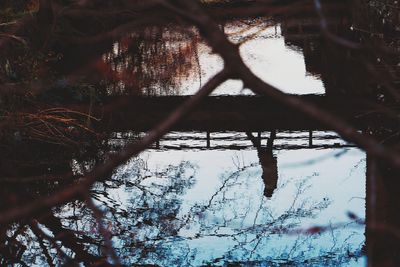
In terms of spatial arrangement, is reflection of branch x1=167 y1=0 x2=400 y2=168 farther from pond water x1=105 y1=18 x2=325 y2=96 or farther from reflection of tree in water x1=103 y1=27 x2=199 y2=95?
reflection of tree in water x1=103 y1=27 x2=199 y2=95

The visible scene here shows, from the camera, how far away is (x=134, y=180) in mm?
9328

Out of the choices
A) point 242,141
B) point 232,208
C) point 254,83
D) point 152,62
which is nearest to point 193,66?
point 152,62

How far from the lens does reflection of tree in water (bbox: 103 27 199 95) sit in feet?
44.0

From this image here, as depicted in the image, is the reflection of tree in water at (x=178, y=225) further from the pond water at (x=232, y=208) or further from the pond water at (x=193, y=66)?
the pond water at (x=193, y=66)

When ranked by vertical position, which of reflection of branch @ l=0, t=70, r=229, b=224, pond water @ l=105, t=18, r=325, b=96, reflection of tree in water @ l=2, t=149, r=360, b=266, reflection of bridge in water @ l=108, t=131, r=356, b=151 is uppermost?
pond water @ l=105, t=18, r=325, b=96

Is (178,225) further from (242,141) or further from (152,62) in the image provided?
(152,62)

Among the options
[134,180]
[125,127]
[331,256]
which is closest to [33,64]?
[134,180]

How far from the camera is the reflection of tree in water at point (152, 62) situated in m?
13.4

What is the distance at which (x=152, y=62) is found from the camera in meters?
15.4

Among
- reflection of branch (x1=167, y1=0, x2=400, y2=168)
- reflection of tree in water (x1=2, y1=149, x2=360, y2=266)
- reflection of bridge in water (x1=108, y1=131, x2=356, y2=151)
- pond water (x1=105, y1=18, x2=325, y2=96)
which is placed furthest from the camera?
pond water (x1=105, y1=18, x2=325, y2=96)

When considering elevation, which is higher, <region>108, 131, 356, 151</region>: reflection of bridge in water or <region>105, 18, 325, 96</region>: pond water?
<region>105, 18, 325, 96</region>: pond water

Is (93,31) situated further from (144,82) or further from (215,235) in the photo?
(215,235)

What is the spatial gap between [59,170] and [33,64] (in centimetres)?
155

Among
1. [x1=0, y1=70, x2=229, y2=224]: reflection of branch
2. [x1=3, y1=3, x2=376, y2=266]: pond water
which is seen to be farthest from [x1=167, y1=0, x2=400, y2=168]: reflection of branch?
[x1=3, y1=3, x2=376, y2=266]: pond water
